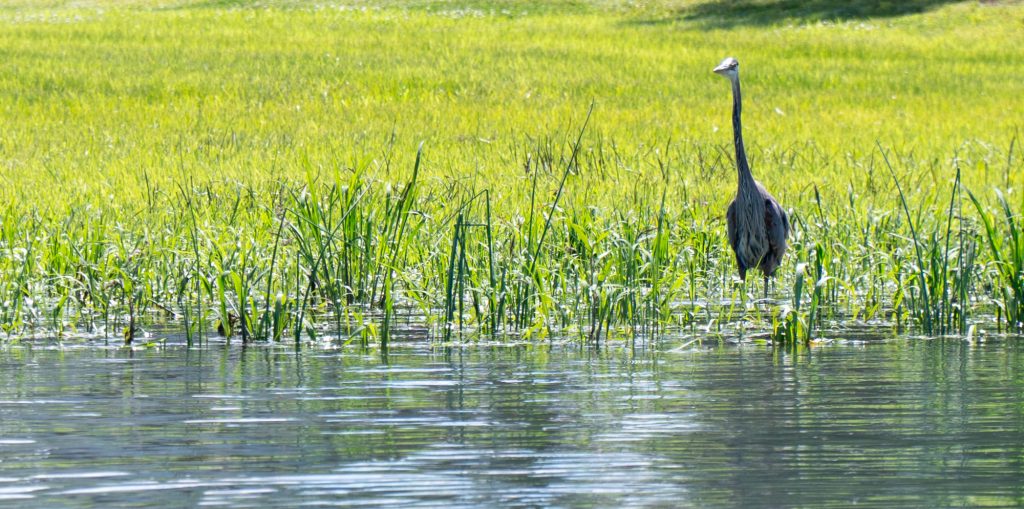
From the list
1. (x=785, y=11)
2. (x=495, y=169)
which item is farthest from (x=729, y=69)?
(x=785, y=11)

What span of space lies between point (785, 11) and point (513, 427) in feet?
105

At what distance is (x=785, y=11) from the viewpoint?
118 ft

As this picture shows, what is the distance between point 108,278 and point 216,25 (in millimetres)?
23324

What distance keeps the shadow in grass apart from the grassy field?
167mm

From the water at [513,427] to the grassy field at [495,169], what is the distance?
0.68 m

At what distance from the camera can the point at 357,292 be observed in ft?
27.7

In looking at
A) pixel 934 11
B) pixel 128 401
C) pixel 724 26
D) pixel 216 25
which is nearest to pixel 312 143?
pixel 128 401

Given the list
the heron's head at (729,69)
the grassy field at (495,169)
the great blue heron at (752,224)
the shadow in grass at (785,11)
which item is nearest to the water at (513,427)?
the grassy field at (495,169)

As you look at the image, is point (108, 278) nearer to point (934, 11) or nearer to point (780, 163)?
point (780, 163)

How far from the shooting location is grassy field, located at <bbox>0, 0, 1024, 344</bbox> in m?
7.68

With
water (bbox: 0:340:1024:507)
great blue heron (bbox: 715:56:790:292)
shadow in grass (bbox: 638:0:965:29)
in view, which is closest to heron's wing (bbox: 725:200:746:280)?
great blue heron (bbox: 715:56:790:292)

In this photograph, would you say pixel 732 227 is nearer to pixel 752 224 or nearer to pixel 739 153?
pixel 752 224

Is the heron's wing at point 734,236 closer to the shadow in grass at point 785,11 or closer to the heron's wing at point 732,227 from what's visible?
the heron's wing at point 732,227

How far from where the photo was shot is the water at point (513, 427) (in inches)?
167
